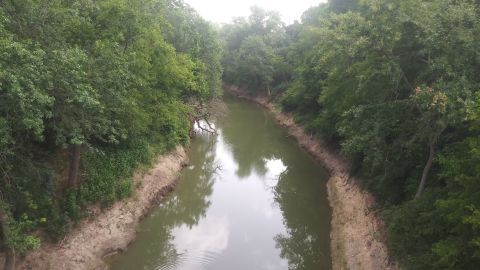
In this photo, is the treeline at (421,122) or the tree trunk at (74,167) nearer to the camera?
the treeline at (421,122)

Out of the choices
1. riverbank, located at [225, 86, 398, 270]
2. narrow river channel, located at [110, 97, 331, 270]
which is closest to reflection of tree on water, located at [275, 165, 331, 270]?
narrow river channel, located at [110, 97, 331, 270]

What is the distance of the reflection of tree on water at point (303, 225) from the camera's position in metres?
19.7

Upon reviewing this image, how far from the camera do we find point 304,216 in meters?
24.1

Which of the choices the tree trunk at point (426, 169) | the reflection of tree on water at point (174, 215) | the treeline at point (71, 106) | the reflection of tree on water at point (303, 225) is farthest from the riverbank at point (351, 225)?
the treeline at point (71, 106)

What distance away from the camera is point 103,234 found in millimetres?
18266

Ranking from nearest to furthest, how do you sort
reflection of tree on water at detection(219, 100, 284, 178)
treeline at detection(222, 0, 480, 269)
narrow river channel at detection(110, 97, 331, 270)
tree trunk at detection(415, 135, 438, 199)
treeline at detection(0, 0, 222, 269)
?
1. treeline at detection(222, 0, 480, 269)
2. treeline at detection(0, 0, 222, 269)
3. tree trunk at detection(415, 135, 438, 199)
4. narrow river channel at detection(110, 97, 331, 270)
5. reflection of tree on water at detection(219, 100, 284, 178)

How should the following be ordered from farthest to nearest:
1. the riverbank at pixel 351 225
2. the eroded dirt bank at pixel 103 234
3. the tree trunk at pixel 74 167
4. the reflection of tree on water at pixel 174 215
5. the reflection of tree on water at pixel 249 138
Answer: the reflection of tree on water at pixel 249 138
the reflection of tree on water at pixel 174 215
the tree trunk at pixel 74 167
the riverbank at pixel 351 225
the eroded dirt bank at pixel 103 234

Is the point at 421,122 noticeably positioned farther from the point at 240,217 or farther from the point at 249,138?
the point at 249,138

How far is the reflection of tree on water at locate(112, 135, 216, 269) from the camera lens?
18.7 metres

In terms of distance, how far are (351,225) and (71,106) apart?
14464 mm

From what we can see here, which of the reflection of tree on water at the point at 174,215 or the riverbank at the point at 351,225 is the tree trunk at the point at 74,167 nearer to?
the reflection of tree on water at the point at 174,215

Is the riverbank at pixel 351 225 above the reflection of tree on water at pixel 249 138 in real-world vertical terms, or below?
above

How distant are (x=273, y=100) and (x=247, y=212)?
122 ft

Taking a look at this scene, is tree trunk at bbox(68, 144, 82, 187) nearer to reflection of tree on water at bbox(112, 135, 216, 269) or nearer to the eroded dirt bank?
the eroded dirt bank
